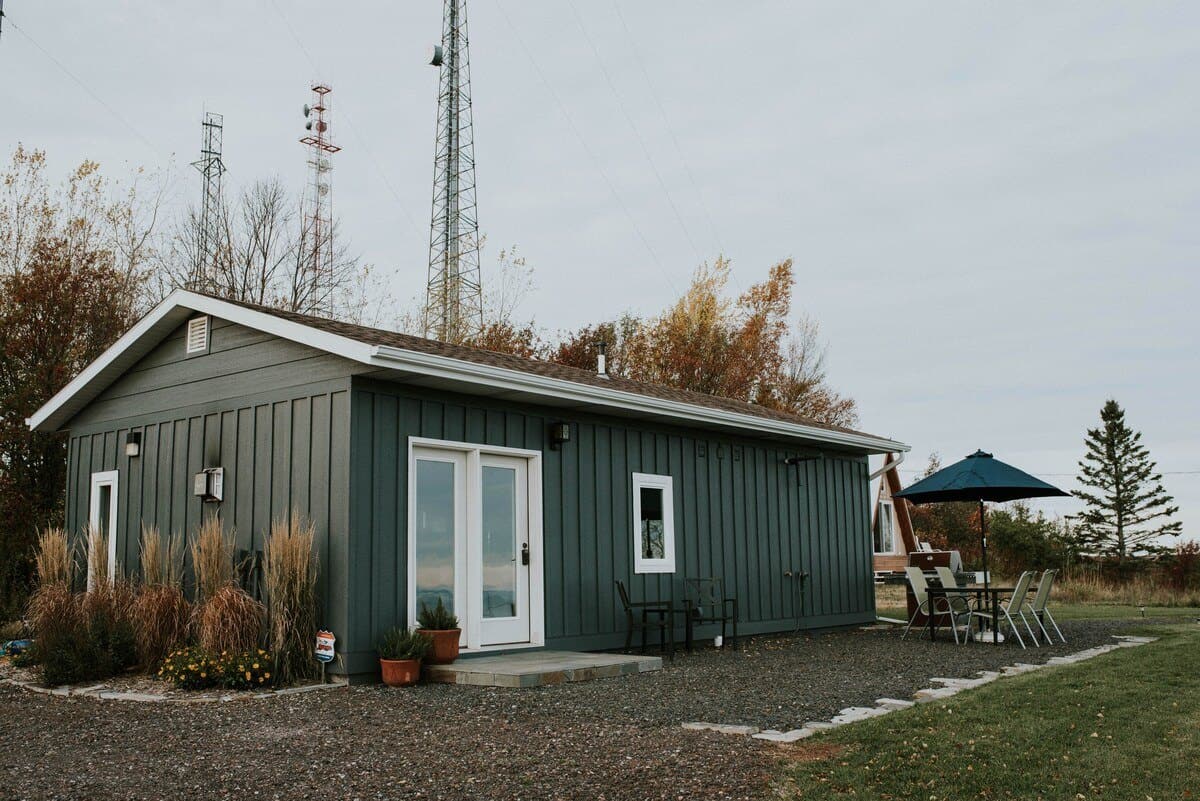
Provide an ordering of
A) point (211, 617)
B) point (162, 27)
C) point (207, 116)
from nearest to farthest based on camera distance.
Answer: point (211, 617)
point (162, 27)
point (207, 116)

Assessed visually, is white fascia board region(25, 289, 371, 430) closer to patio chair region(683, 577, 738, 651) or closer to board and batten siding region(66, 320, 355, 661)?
board and batten siding region(66, 320, 355, 661)

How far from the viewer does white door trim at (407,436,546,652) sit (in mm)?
7902

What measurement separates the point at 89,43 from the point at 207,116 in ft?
30.1

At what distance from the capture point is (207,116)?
2114 cm

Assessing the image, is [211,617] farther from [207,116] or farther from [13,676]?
[207,116]

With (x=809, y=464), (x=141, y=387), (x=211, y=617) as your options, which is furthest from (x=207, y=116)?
(x=211, y=617)

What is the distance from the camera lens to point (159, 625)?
772 cm

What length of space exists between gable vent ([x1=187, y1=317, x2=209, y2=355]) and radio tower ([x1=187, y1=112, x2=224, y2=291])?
10113mm

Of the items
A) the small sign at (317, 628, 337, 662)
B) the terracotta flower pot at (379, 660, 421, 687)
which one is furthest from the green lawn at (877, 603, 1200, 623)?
the small sign at (317, 628, 337, 662)

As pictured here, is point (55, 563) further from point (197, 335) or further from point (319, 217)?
point (319, 217)

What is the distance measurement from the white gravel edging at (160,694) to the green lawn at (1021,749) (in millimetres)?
3707

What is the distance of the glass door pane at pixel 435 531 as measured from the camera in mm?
8008

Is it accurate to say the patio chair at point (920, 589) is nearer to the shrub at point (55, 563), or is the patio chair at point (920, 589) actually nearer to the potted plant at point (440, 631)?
the potted plant at point (440, 631)

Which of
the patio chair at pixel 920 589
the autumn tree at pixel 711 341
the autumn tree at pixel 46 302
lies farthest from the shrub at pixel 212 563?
the autumn tree at pixel 711 341
